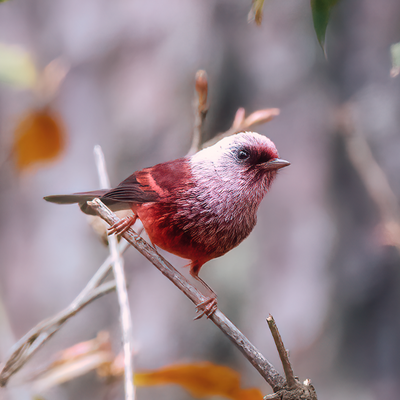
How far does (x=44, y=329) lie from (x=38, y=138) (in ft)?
2.13

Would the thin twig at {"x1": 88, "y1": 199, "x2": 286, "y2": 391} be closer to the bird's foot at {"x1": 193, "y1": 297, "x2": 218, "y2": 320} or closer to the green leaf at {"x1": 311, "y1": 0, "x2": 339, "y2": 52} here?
the bird's foot at {"x1": 193, "y1": 297, "x2": 218, "y2": 320}

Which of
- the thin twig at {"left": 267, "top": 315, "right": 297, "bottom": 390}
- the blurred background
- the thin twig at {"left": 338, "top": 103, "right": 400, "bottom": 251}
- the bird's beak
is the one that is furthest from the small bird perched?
the thin twig at {"left": 338, "top": 103, "right": 400, "bottom": 251}

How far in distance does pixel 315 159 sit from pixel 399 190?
0.77 ft

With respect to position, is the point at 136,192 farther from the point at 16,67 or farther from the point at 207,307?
the point at 16,67

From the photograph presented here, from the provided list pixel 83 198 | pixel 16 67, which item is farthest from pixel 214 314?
pixel 16 67

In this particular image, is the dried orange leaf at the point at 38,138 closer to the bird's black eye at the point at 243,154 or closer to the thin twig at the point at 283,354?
the bird's black eye at the point at 243,154

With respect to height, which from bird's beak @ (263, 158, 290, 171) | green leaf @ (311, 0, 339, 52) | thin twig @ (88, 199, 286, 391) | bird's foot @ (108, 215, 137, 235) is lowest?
thin twig @ (88, 199, 286, 391)

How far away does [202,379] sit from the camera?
0.99 metres

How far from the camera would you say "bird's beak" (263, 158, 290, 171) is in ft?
1.66

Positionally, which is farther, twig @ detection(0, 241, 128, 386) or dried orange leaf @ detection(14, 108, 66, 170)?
dried orange leaf @ detection(14, 108, 66, 170)

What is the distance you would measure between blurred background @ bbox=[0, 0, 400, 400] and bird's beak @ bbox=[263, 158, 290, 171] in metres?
0.52

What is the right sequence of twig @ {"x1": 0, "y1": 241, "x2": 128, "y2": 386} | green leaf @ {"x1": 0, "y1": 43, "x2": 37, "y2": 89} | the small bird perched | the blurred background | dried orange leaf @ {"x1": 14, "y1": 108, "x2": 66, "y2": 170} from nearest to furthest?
1. the small bird perched
2. twig @ {"x1": 0, "y1": 241, "x2": 128, "y2": 386}
3. green leaf @ {"x1": 0, "y1": 43, "x2": 37, "y2": 89}
4. the blurred background
5. dried orange leaf @ {"x1": 14, "y1": 108, "x2": 66, "y2": 170}

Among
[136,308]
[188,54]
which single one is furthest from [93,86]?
[136,308]

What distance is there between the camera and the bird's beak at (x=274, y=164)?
50 cm
